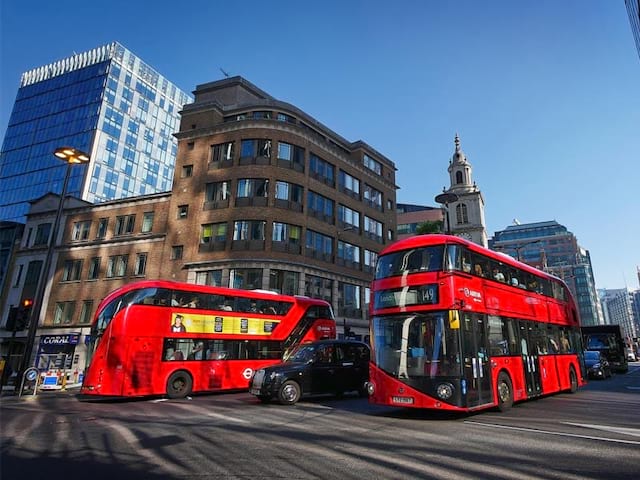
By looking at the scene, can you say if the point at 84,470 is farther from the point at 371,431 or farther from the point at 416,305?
the point at 416,305

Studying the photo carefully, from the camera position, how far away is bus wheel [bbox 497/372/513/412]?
10828 mm

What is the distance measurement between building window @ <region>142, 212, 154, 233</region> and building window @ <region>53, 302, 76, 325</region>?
30.2 feet

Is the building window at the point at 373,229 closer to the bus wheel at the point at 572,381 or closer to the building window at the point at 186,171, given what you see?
the building window at the point at 186,171

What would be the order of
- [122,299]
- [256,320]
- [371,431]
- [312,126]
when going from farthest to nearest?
[312,126], [256,320], [122,299], [371,431]

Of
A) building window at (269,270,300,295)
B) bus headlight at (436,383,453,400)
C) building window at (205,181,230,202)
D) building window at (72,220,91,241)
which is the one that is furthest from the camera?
building window at (72,220,91,241)

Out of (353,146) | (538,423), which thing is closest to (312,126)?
(353,146)

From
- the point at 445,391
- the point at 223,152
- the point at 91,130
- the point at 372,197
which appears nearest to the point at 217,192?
the point at 223,152

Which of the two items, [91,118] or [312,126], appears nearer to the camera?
[312,126]

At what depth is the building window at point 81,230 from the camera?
124 ft

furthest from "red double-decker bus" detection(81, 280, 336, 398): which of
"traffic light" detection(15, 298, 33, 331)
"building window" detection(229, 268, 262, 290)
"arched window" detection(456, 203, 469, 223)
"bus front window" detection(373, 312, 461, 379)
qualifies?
"arched window" detection(456, 203, 469, 223)

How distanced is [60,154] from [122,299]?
299 inches

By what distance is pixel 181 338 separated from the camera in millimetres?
15883

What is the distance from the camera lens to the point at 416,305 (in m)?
9.97

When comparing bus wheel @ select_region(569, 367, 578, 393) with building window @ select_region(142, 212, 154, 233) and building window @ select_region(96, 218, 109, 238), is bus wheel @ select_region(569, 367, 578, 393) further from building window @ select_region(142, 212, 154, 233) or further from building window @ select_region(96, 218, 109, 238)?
building window @ select_region(96, 218, 109, 238)
